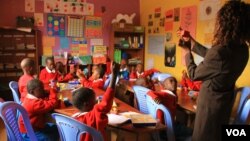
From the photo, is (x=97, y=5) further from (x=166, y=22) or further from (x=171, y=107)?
(x=171, y=107)

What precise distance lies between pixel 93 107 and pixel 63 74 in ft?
10.2

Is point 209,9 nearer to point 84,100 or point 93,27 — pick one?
point 93,27

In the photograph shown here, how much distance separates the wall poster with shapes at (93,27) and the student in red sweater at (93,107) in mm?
3858

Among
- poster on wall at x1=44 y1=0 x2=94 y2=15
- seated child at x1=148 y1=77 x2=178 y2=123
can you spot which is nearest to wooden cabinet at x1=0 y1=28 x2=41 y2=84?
poster on wall at x1=44 y1=0 x2=94 y2=15

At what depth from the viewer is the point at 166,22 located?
16.9 ft

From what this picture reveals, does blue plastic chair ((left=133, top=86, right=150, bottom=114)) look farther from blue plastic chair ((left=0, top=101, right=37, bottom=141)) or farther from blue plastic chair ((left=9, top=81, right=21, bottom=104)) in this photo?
blue plastic chair ((left=9, top=81, right=21, bottom=104))

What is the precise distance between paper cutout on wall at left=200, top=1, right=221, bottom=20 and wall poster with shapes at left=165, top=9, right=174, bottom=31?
83 cm

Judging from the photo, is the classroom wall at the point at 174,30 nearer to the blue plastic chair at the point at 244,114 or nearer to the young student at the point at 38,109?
the blue plastic chair at the point at 244,114

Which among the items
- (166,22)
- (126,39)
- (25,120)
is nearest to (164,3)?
(166,22)

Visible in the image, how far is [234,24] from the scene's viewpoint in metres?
1.49

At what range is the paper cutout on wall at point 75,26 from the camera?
18.0ft

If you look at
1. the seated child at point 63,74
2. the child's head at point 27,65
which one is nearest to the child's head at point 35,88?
the child's head at point 27,65

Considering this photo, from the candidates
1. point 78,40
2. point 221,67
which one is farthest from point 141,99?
point 78,40

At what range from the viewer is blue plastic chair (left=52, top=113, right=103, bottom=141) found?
1.64 m
